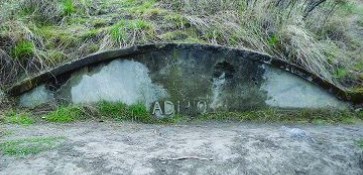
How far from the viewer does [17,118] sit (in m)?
4.96

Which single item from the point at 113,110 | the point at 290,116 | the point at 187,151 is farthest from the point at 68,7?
the point at 187,151

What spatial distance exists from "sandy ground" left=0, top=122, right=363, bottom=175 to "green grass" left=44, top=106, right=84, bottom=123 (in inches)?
6.5

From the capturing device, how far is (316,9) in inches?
283

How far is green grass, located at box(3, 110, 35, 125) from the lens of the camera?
4.90m

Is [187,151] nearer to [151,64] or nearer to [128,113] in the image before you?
[128,113]

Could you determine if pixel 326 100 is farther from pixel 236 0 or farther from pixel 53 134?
pixel 53 134

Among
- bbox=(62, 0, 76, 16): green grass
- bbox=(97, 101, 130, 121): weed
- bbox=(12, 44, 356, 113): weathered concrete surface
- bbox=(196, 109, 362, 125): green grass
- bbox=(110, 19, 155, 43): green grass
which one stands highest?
bbox=(62, 0, 76, 16): green grass

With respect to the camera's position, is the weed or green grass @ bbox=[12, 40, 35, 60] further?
green grass @ bbox=[12, 40, 35, 60]

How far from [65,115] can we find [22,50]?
1142 mm

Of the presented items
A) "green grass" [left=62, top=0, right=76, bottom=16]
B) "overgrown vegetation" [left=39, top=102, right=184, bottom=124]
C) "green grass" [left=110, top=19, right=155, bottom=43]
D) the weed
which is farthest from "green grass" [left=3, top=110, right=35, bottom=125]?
"green grass" [left=62, top=0, right=76, bottom=16]

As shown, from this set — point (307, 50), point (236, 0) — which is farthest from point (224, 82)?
point (236, 0)

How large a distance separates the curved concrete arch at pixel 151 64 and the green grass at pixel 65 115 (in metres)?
0.33

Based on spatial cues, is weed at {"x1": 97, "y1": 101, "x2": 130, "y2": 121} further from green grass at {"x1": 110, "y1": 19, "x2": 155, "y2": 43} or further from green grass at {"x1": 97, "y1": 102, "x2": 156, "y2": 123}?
green grass at {"x1": 110, "y1": 19, "x2": 155, "y2": 43}

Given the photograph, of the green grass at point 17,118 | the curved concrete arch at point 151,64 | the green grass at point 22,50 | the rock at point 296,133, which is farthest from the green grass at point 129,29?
the rock at point 296,133
